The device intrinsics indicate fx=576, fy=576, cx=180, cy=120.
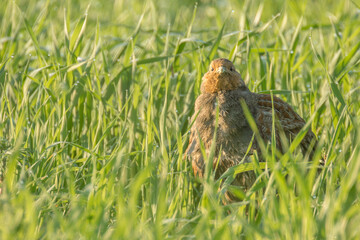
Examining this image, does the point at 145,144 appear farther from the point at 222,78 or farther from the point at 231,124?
the point at 222,78

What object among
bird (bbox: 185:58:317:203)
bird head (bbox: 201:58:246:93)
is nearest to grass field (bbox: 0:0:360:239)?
bird (bbox: 185:58:317:203)

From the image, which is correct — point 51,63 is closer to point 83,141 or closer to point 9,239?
point 83,141

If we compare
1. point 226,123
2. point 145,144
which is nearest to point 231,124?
point 226,123

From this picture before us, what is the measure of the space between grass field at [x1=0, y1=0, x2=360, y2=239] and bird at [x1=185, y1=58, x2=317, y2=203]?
125 millimetres

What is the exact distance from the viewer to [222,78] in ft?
11.5

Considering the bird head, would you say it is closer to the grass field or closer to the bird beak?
the bird beak

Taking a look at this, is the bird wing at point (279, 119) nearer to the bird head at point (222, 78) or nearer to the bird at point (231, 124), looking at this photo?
the bird at point (231, 124)

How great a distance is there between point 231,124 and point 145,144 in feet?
1.80

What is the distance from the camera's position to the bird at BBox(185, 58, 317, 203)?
3.39 meters

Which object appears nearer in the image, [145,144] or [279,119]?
[145,144]

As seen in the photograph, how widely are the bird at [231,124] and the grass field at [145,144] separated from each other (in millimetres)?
125

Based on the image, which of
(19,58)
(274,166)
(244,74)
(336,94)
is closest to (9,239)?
(274,166)

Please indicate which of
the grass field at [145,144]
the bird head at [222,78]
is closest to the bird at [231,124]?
the bird head at [222,78]

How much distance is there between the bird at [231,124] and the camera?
11.1 ft
